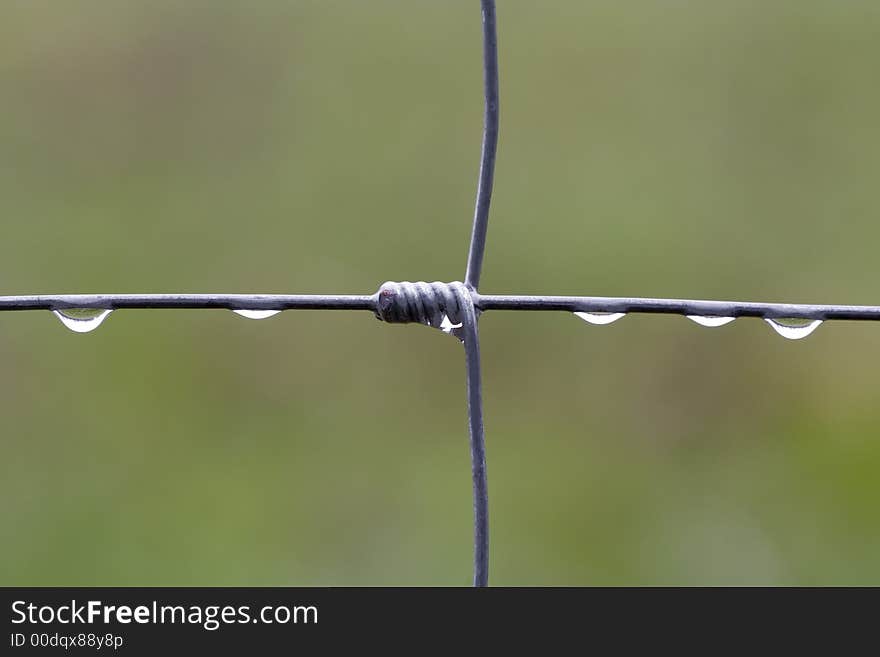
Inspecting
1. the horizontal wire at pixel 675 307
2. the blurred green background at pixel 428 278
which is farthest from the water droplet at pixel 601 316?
the blurred green background at pixel 428 278

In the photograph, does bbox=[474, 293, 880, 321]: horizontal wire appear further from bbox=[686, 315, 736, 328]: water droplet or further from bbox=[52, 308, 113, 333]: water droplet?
bbox=[52, 308, 113, 333]: water droplet

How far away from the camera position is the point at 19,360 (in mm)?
2504

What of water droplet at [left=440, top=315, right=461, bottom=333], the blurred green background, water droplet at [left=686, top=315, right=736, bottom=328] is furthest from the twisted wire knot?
the blurred green background

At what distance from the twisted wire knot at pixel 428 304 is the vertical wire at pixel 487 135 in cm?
2

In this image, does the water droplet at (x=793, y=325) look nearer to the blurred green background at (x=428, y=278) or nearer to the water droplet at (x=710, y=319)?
the water droplet at (x=710, y=319)

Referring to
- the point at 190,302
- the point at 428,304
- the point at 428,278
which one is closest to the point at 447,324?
the point at 428,304

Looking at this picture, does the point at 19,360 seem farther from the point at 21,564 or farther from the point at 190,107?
the point at 190,107

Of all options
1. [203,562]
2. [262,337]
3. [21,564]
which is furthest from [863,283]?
[21,564]

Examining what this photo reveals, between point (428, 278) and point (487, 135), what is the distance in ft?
6.40

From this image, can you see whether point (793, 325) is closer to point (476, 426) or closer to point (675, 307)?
point (675, 307)

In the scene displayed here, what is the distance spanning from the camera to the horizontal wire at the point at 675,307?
486 millimetres

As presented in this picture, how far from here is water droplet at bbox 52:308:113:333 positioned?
19.4 inches

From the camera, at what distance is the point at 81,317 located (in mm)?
500

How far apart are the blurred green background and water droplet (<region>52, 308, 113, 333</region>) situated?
4.66 feet
